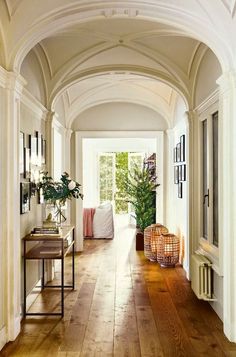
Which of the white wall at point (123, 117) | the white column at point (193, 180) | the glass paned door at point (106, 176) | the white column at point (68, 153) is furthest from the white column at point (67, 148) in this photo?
the glass paned door at point (106, 176)

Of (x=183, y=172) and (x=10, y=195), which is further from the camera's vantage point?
(x=183, y=172)

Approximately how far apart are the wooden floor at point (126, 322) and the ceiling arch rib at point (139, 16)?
8.67 feet

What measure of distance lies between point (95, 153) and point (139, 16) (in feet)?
33.0

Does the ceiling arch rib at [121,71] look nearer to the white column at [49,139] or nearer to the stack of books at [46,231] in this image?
the white column at [49,139]

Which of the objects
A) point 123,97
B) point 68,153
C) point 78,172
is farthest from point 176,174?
point 68,153

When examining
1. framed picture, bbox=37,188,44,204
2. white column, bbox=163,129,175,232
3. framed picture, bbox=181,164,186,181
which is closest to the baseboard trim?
framed picture, bbox=37,188,44,204

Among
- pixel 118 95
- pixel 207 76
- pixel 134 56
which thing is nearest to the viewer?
pixel 207 76

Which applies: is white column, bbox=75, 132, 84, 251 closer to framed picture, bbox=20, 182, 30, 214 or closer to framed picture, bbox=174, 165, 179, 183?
framed picture, bbox=174, 165, 179, 183

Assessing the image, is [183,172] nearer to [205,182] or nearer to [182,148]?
[182,148]

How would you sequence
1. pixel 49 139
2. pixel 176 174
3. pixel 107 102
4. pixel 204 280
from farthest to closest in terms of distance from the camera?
pixel 107 102, pixel 176 174, pixel 49 139, pixel 204 280

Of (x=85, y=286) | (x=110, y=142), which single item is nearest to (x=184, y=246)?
(x=85, y=286)

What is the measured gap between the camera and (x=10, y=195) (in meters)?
3.72

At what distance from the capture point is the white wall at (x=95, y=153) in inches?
533

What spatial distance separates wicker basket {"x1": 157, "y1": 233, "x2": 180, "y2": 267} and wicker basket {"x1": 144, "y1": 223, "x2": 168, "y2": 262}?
14.2 inches
